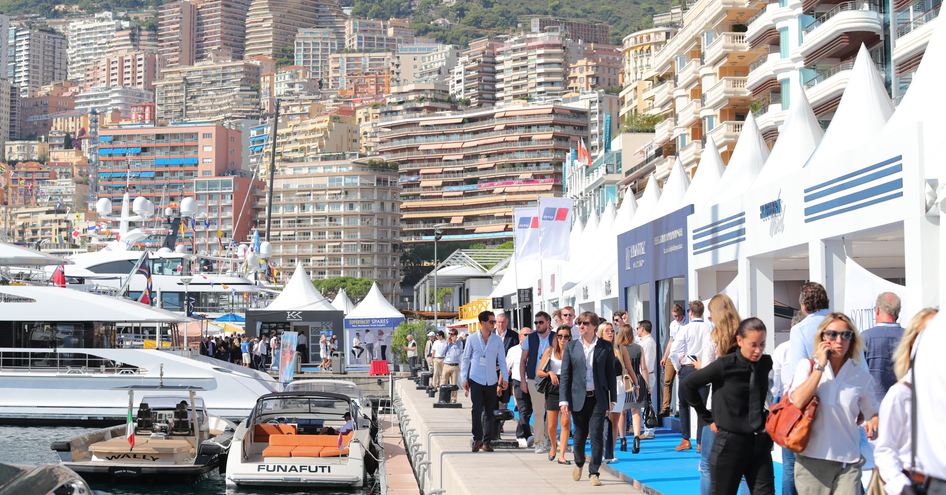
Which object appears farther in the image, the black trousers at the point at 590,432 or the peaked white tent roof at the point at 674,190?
the peaked white tent roof at the point at 674,190

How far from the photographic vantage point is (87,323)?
31.7 metres

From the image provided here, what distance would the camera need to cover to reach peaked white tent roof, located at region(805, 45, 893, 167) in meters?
14.8

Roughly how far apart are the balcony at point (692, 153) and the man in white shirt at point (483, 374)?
51715 mm

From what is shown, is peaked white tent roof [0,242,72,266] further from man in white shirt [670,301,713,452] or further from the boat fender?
man in white shirt [670,301,713,452]

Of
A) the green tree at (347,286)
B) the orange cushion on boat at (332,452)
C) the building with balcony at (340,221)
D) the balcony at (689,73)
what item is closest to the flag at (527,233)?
the orange cushion on boat at (332,452)

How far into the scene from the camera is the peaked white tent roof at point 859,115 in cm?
1484

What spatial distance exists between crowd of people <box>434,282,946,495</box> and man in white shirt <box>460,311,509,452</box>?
0.05 ft

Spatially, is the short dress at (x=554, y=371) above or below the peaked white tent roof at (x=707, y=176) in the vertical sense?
below

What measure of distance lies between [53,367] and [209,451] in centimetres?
1326

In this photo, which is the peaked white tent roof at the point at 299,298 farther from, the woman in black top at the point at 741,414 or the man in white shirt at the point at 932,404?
the man in white shirt at the point at 932,404

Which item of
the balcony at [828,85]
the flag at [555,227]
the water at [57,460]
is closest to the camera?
the water at [57,460]

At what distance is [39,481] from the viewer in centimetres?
575

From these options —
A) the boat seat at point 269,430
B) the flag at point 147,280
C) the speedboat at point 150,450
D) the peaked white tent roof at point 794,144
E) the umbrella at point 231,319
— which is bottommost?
the speedboat at point 150,450

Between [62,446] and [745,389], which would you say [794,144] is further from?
[62,446]
